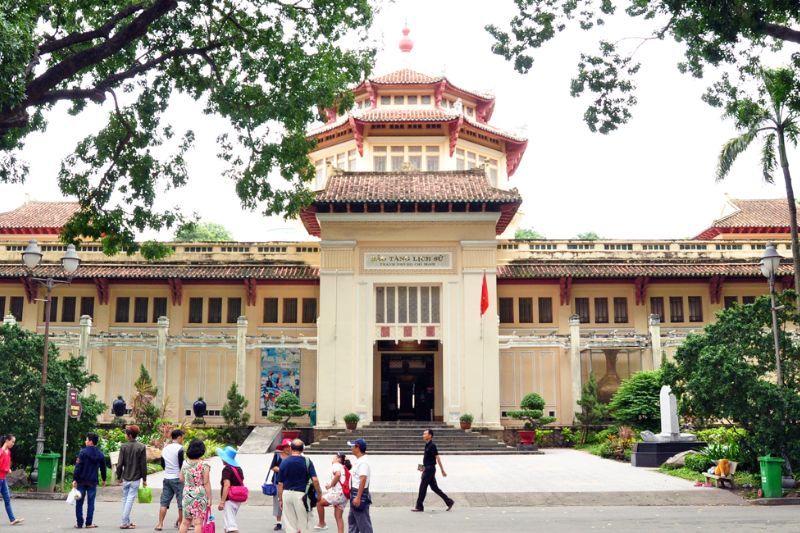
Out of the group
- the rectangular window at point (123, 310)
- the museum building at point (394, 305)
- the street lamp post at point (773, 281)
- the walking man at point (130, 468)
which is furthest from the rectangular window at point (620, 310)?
the walking man at point (130, 468)

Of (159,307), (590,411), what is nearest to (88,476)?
(590,411)

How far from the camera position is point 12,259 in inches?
1316

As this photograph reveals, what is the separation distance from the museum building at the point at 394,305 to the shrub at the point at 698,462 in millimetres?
8825

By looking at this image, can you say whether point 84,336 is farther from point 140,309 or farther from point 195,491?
point 195,491

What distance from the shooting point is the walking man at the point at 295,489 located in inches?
402

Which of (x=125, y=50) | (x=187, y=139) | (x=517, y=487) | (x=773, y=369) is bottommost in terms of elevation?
(x=517, y=487)

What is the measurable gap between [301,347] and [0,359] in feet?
46.4

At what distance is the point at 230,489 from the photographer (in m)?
10.1

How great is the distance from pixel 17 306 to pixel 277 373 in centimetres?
1177

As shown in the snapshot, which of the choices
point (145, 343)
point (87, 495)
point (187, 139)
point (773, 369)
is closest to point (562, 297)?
point (773, 369)

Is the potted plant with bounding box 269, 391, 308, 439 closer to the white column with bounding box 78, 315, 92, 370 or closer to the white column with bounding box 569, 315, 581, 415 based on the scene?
the white column with bounding box 78, 315, 92, 370

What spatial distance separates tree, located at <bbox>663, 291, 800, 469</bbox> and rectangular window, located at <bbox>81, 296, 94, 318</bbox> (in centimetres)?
2464

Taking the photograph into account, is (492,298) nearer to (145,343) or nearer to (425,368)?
(425,368)

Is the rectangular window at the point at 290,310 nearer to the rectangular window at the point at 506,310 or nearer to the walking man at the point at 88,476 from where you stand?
the rectangular window at the point at 506,310
